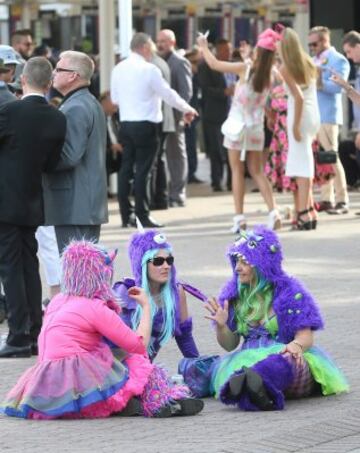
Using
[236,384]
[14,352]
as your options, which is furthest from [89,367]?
[14,352]

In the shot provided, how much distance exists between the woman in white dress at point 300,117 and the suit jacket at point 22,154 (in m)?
5.66

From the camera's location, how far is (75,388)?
747 cm

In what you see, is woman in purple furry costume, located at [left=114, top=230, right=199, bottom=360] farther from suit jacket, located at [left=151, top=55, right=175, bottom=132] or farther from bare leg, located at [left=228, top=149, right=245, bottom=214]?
suit jacket, located at [left=151, top=55, right=175, bottom=132]

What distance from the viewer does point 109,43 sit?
744 inches

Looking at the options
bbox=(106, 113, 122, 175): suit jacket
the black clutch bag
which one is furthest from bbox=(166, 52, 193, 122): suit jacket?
the black clutch bag

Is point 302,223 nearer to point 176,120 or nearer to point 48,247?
point 176,120

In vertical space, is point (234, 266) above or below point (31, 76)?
below

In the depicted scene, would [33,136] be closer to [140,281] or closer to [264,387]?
[140,281]

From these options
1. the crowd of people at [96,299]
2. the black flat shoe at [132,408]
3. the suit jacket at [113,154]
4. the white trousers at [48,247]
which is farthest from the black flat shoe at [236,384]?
the suit jacket at [113,154]

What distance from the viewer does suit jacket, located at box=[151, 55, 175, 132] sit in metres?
16.9

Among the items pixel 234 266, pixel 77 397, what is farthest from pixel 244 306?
pixel 77 397

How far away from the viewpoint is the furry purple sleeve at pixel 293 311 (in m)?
7.95

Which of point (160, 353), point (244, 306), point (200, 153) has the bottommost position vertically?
point (200, 153)

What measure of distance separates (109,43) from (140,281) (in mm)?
11052
